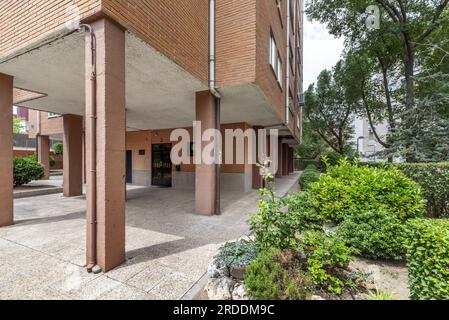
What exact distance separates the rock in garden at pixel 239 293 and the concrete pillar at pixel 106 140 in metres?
1.95

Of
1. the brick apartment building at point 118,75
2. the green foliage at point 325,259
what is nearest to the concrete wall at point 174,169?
the brick apartment building at point 118,75

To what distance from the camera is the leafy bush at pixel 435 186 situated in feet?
17.6

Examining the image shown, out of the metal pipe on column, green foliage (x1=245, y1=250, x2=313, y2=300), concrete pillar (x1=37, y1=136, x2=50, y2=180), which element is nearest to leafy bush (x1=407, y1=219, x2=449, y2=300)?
green foliage (x1=245, y1=250, x2=313, y2=300)

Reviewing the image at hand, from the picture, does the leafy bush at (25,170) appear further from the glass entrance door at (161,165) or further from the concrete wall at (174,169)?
the glass entrance door at (161,165)

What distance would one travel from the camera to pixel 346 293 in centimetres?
252

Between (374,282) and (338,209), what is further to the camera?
(338,209)

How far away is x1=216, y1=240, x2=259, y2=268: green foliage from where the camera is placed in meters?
2.68

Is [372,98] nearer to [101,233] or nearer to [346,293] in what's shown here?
[346,293]

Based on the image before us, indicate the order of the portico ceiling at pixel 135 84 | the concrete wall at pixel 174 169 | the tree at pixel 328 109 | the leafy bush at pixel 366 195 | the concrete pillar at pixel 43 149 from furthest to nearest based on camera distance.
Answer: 1. the tree at pixel 328 109
2. the concrete pillar at pixel 43 149
3. the concrete wall at pixel 174 169
4. the portico ceiling at pixel 135 84
5. the leafy bush at pixel 366 195

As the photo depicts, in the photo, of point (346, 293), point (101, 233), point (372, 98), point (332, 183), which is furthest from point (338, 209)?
point (372, 98)

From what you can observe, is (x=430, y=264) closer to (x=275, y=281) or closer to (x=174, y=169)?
(x=275, y=281)

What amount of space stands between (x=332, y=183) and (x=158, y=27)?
497 cm

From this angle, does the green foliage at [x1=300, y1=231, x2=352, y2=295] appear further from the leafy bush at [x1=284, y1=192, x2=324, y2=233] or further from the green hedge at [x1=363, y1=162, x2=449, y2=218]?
the green hedge at [x1=363, y1=162, x2=449, y2=218]

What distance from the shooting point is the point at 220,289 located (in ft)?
8.10
